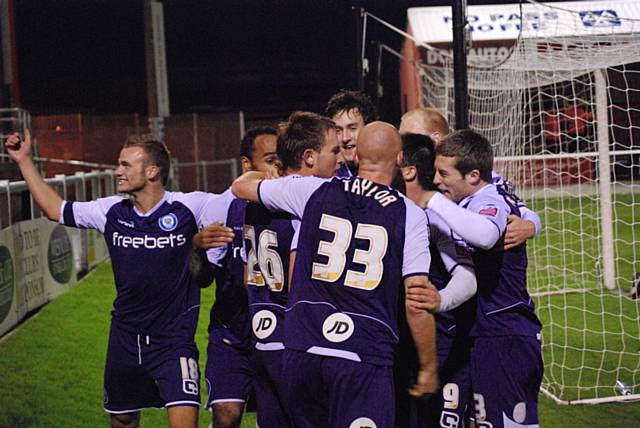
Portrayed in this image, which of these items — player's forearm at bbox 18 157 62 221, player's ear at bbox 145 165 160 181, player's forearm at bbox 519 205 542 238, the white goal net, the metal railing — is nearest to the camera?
player's forearm at bbox 519 205 542 238

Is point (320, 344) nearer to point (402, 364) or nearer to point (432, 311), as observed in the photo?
point (432, 311)

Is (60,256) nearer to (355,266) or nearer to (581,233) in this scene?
(581,233)

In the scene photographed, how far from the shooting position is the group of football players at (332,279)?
3822 mm

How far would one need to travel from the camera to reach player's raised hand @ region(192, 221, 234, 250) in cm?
468

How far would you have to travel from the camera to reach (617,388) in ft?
23.8

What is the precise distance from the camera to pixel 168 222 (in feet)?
17.1

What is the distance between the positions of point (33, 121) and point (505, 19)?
14089mm

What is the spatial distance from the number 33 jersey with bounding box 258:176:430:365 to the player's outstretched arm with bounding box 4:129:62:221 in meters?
1.92

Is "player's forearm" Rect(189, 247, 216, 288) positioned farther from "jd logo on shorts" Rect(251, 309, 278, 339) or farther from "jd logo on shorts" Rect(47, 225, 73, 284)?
"jd logo on shorts" Rect(47, 225, 73, 284)

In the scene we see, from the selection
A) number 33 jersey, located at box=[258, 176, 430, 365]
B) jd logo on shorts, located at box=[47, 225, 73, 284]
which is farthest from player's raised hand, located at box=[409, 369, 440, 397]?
jd logo on shorts, located at box=[47, 225, 73, 284]

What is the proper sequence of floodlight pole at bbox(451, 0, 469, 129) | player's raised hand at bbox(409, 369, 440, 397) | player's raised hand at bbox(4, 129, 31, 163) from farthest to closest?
floodlight pole at bbox(451, 0, 469, 129)
player's raised hand at bbox(4, 129, 31, 163)
player's raised hand at bbox(409, 369, 440, 397)

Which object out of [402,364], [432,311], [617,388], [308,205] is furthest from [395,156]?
[617,388]

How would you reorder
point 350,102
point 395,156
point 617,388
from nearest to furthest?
point 395,156, point 350,102, point 617,388

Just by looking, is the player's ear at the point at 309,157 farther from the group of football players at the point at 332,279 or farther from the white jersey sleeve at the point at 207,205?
the white jersey sleeve at the point at 207,205
